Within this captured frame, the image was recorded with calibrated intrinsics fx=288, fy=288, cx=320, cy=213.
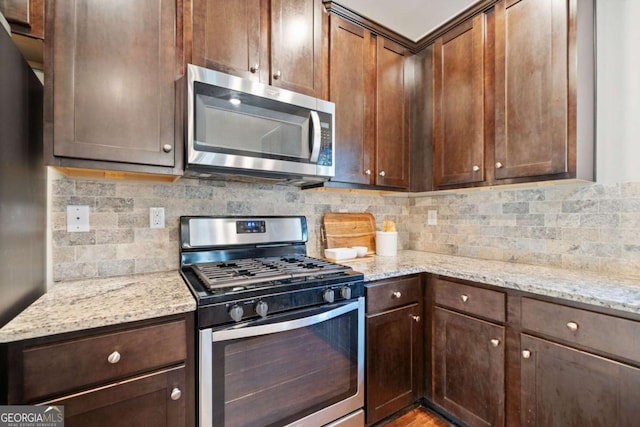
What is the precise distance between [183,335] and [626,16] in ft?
8.74

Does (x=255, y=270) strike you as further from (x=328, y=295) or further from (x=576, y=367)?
(x=576, y=367)

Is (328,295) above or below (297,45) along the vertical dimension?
below

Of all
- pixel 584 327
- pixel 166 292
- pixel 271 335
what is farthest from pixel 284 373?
pixel 584 327

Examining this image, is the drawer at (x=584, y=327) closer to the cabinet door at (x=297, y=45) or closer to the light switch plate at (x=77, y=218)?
the cabinet door at (x=297, y=45)

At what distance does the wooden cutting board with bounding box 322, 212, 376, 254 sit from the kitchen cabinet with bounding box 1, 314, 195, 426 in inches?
49.4

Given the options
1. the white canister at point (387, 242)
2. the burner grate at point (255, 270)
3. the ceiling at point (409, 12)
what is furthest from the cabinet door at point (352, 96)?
the burner grate at point (255, 270)

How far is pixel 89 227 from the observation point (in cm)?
143

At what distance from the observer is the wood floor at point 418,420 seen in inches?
68.4

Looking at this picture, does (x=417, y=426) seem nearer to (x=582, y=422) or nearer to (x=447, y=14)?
(x=582, y=422)

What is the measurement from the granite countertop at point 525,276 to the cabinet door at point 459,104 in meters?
0.58

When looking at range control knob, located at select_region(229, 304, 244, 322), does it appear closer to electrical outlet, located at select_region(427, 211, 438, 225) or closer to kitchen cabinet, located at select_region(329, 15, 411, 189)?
kitchen cabinet, located at select_region(329, 15, 411, 189)

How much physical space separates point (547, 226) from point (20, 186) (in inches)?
104

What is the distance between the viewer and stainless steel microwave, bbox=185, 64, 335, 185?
1304mm

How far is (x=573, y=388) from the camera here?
1.25 meters
